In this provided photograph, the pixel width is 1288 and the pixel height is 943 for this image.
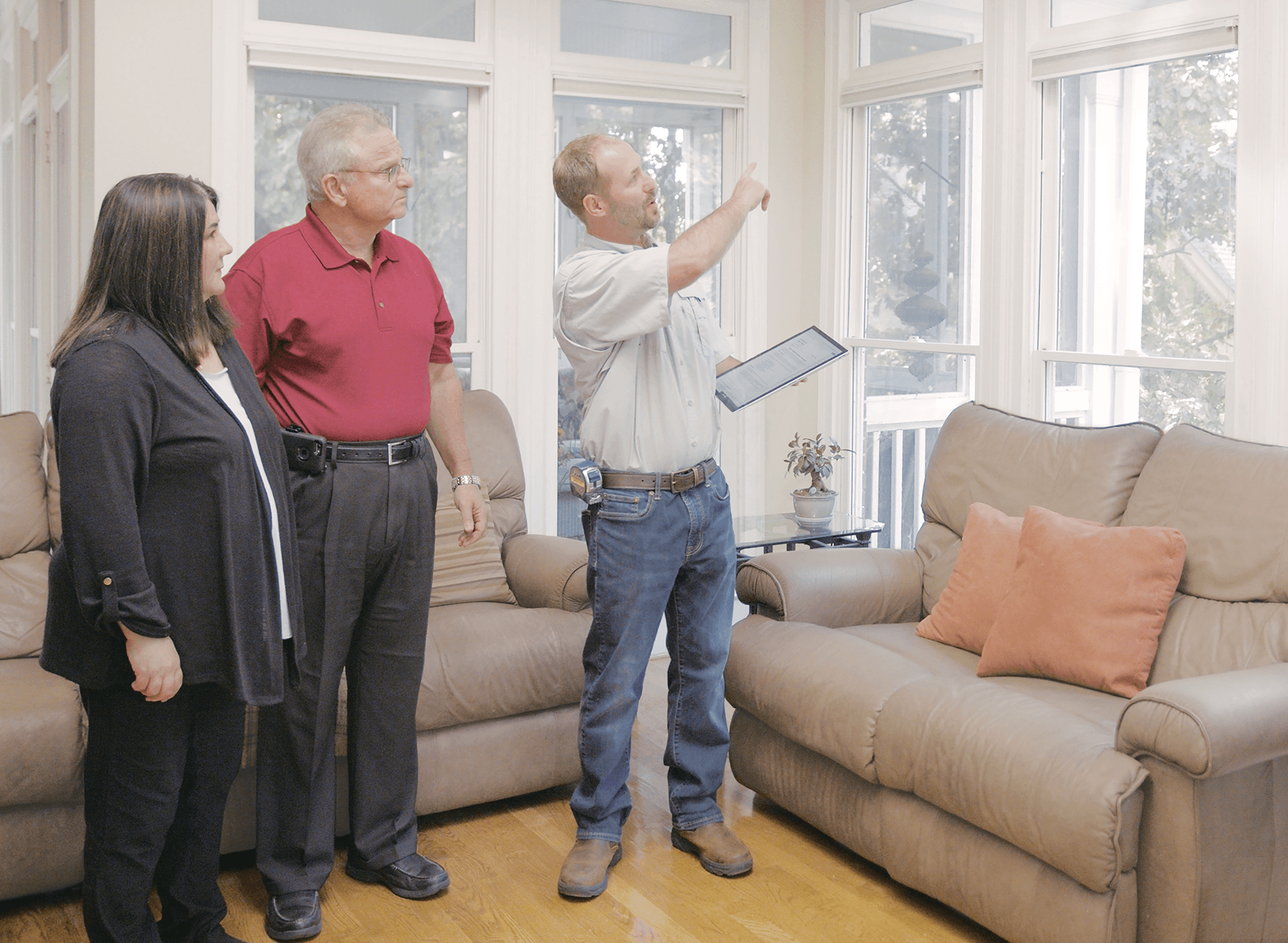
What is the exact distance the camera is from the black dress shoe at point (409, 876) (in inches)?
97.0

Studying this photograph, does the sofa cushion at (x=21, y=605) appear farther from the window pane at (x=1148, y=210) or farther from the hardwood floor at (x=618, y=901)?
the window pane at (x=1148, y=210)

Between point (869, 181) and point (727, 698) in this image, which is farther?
point (869, 181)

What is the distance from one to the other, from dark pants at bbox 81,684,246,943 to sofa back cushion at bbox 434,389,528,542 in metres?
1.55

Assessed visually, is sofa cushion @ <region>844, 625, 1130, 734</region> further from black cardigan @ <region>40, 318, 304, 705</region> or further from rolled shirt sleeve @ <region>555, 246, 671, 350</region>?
black cardigan @ <region>40, 318, 304, 705</region>

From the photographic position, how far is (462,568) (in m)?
3.20

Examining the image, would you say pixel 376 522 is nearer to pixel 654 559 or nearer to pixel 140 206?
pixel 654 559

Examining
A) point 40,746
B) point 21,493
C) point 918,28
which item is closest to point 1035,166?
point 918,28

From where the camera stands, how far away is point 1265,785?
2025mm

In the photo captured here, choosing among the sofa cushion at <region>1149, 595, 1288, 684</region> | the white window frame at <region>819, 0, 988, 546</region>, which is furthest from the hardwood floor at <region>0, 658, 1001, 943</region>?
the white window frame at <region>819, 0, 988, 546</region>

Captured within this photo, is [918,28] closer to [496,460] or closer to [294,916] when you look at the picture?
[496,460]

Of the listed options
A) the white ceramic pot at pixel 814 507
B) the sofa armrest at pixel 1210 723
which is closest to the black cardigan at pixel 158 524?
the sofa armrest at pixel 1210 723

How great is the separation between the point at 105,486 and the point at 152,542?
0.14 metres

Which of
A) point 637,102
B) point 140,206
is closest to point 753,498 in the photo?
point 637,102

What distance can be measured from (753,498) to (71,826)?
2.77 meters
